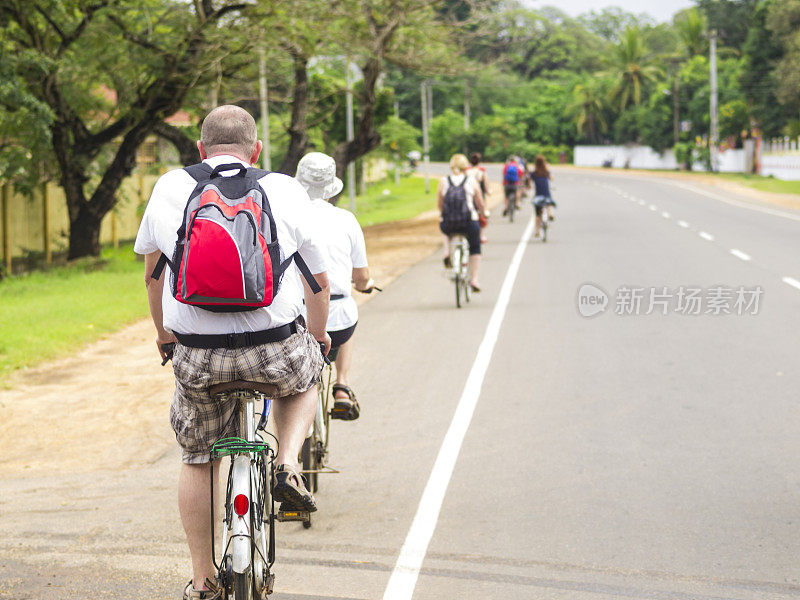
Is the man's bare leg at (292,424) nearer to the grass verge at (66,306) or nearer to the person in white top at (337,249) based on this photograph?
the person in white top at (337,249)

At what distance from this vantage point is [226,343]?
4.03m

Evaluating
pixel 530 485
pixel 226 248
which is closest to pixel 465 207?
pixel 530 485

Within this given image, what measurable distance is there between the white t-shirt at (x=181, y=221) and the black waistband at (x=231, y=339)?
1 cm

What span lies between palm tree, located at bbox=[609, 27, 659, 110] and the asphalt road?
83.2 m

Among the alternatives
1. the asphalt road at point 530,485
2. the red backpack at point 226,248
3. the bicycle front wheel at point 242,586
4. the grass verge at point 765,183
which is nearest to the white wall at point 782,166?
the grass verge at point 765,183

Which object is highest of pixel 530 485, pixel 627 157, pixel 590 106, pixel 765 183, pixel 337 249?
pixel 590 106

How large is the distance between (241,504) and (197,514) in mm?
353

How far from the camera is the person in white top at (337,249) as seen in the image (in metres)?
6.16

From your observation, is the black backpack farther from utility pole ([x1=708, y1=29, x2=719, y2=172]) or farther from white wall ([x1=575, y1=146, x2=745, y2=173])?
white wall ([x1=575, y1=146, x2=745, y2=173])

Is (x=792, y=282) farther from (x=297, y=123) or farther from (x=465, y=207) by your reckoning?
(x=297, y=123)

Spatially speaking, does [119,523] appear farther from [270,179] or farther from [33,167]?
[33,167]

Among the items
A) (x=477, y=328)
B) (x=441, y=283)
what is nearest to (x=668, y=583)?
(x=477, y=328)

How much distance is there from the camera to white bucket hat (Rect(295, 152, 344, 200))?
241 inches

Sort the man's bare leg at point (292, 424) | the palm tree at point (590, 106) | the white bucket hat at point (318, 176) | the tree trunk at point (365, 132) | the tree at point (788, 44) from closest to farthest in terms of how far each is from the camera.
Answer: the man's bare leg at point (292, 424)
the white bucket hat at point (318, 176)
the tree trunk at point (365, 132)
the tree at point (788, 44)
the palm tree at point (590, 106)
